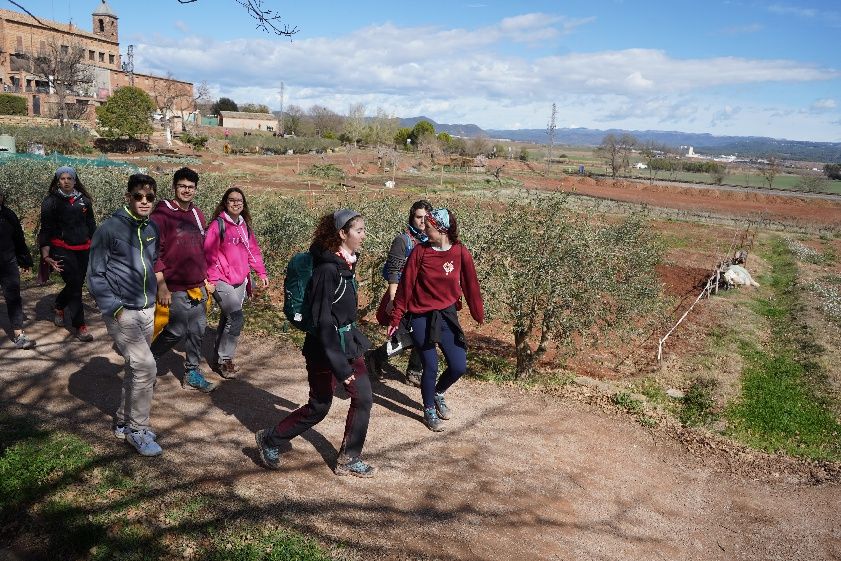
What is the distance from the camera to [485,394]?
6406 mm

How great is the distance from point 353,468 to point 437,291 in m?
1.59

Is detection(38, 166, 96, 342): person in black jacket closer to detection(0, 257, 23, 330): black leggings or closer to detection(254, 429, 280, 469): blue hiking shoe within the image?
detection(0, 257, 23, 330): black leggings

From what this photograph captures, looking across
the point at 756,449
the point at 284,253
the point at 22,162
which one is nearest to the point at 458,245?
the point at 756,449

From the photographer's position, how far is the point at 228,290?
5707 mm

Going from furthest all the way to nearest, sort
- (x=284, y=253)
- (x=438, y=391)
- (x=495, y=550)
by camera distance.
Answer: (x=284, y=253) → (x=438, y=391) → (x=495, y=550)

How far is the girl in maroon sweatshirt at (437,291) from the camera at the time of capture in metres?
5.04

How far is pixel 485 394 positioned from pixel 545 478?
174 cm

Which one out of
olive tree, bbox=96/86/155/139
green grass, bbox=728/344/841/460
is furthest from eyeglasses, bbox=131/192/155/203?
olive tree, bbox=96/86/155/139

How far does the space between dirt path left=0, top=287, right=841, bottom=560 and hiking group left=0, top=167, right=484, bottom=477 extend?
28cm

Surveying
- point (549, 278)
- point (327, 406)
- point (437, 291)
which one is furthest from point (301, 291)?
point (549, 278)

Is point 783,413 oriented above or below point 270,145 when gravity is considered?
below

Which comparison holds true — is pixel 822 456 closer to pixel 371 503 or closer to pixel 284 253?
pixel 371 503

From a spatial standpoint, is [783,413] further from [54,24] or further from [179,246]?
[54,24]

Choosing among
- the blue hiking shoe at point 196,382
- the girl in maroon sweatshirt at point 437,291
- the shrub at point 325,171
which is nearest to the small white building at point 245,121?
the shrub at point 325,171
